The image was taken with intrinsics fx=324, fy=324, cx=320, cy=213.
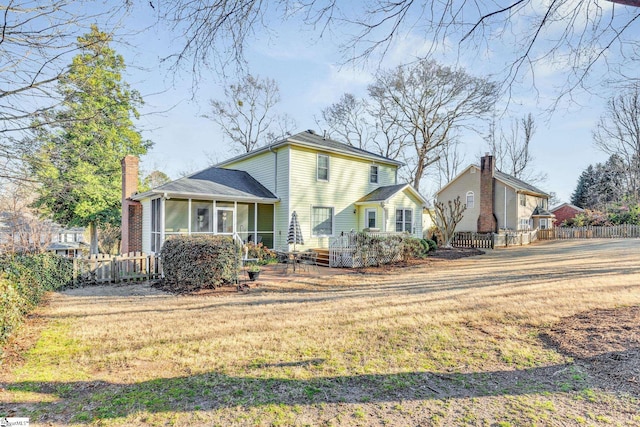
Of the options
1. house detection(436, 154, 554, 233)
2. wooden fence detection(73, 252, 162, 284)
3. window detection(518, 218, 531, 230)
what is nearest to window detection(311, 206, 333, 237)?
wooden fence detection(73, 252, 162, 284)

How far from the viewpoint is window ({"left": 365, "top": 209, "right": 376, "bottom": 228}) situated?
1807cm

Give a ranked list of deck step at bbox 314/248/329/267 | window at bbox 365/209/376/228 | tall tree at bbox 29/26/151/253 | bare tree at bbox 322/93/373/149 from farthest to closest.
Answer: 1. bare tree at bbox 322/93/373/149
2. window at bbox 365/209/376/228
3. deck step at bbox 314/248/329/267
4. tall tree at bbox 29/26/151/253

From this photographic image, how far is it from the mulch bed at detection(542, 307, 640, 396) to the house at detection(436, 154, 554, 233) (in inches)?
859

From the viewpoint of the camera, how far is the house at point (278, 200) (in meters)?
14.6

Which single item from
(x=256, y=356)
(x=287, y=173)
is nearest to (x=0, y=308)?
(x=256, y=356)

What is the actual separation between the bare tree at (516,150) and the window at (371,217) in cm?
2865

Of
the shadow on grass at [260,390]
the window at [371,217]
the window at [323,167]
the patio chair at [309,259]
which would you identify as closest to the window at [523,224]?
the window at [371,217]

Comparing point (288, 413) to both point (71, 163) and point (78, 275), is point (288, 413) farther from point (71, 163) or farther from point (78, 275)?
point (78, 275)

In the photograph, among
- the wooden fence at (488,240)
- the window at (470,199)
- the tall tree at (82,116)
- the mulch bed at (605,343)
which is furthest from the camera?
the window at (470,199)

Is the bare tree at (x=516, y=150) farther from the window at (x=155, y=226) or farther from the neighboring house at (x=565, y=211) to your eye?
the window at (x=155, y=226)

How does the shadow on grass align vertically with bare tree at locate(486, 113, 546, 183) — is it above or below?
below

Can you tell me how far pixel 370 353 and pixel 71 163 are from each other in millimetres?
5200

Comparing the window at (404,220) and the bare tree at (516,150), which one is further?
the bare tree at (516,150)

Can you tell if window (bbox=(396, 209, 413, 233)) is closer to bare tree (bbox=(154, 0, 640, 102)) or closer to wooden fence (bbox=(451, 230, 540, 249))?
wooden fence (bbox=(451, 230, 540, 249))
